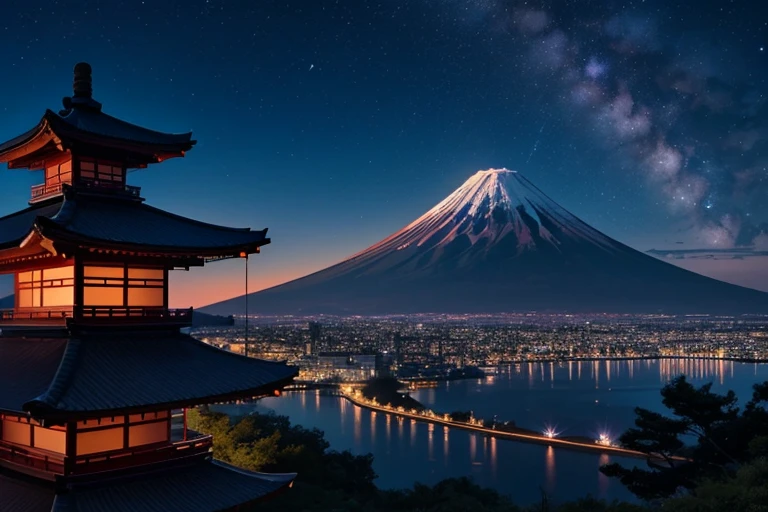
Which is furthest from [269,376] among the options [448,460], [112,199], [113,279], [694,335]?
[694,335]

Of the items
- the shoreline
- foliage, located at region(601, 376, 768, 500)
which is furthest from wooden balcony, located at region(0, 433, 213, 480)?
the shoreline

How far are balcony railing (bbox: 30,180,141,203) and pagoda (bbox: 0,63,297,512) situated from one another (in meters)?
0.02

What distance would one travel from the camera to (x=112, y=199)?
10766 millimetres

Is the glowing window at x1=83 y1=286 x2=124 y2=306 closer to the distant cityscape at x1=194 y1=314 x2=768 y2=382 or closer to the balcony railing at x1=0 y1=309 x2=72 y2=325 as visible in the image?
the balcony railing at x1=0 y1=309 x2=72 y2=325

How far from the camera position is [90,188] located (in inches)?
411

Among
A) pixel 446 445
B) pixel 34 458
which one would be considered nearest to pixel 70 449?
pixel 34 458


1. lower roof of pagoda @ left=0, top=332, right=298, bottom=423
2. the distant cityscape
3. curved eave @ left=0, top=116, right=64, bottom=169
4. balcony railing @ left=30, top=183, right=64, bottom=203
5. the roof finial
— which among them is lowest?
the distant cityscape

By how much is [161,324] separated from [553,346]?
508 feet

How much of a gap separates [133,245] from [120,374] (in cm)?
186

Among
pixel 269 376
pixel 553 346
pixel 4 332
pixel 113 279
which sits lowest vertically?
pixel 553 346

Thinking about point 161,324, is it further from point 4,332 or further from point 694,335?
point 694,335

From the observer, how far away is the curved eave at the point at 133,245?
8422 mm

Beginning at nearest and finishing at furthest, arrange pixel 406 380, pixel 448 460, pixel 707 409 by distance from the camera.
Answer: pixel 707 409
pixel 448 460
pixel 406 380

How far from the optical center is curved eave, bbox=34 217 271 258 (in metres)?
8.42
